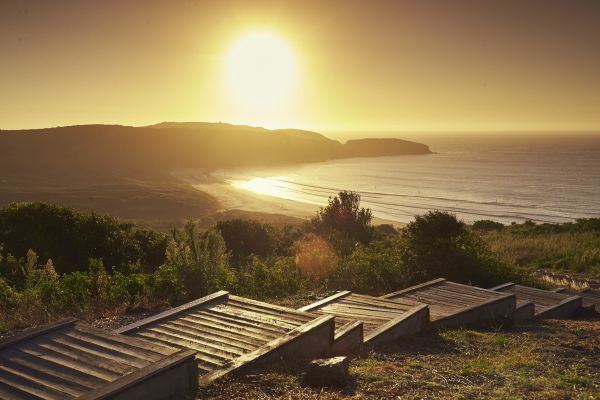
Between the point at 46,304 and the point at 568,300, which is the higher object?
the point at 46,304

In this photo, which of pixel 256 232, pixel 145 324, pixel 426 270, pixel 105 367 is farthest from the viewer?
pixel 256 232

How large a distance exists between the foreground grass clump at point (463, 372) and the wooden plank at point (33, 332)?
1639mm

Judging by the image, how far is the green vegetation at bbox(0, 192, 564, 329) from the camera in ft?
27.3

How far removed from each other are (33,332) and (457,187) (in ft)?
275

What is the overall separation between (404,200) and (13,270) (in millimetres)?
63462

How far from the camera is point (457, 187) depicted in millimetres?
84000

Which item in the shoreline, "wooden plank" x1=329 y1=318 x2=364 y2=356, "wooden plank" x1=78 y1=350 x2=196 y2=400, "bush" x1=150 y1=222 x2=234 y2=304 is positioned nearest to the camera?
"wooden plank" x1=78 y1=350 x2=196 y2=400

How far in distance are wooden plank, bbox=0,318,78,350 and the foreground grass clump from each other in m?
1.64

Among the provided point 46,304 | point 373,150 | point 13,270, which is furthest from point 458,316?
point 373,150

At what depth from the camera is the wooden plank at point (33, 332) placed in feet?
→ 15.5

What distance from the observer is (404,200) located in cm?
7088

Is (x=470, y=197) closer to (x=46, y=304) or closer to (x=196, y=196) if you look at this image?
(x=196, y=196)

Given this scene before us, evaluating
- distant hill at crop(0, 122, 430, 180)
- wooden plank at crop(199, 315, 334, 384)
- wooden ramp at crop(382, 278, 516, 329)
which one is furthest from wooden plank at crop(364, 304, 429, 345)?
distant hill at crop(0, 122, 430, 180)

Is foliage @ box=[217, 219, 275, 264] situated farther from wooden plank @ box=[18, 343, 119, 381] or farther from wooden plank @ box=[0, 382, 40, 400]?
wooden plank @ box=[0, 382, 40, 400]
